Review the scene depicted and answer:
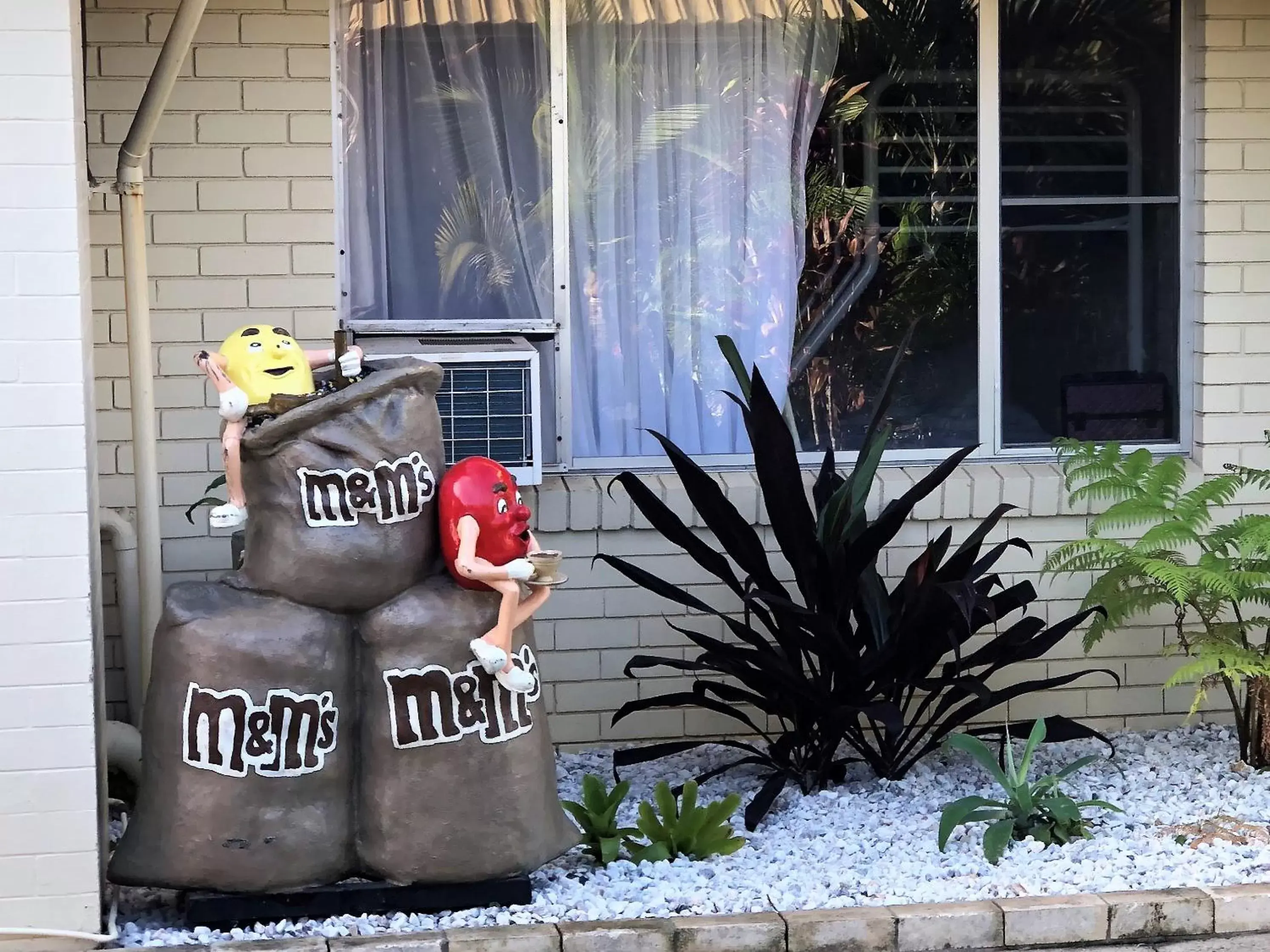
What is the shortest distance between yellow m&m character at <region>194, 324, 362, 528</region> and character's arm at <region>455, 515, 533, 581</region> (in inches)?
19.4

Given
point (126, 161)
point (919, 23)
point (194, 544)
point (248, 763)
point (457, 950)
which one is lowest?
point (457, 950)

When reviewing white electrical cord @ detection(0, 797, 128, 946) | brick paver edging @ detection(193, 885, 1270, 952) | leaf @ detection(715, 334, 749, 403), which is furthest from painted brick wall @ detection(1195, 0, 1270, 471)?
white electrical cord @ detection(0, 797, 128, 946)

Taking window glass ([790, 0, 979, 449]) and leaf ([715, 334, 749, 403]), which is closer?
leaf ([715, 334, 749, 403])

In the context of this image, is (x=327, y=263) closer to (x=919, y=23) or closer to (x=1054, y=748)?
(x=919, y=23)

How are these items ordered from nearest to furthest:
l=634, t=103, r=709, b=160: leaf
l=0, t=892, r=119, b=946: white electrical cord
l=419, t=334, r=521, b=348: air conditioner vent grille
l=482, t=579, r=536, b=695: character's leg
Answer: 1. l=0, t=892, r=119, b=946: white electrical cord
2. l=482, t=579, r=536, b=695: character's leg
3. l=419, t=334, r=521, b=348: air conditioner vent grille
4. l=634, t=103, r=709, b=160: leaf

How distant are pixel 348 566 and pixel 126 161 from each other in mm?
1365

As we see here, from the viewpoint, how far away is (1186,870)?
3.96 metres

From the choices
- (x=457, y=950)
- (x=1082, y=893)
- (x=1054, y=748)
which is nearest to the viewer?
(x=457, y=950)

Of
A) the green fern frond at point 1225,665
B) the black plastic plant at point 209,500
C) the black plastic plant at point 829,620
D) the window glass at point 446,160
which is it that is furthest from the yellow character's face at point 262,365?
the green fern frond at point 1225,665

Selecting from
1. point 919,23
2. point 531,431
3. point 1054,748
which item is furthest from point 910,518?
point 919,23

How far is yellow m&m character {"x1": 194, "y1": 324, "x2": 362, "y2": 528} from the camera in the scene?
3.53 meters

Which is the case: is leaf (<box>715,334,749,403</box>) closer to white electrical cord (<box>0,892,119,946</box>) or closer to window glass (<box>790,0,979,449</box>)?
window glass (<box>790,0,979,449</box>)

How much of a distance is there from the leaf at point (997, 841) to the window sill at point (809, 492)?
1298 millimetres

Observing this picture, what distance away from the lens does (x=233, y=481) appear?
11.8 feet
